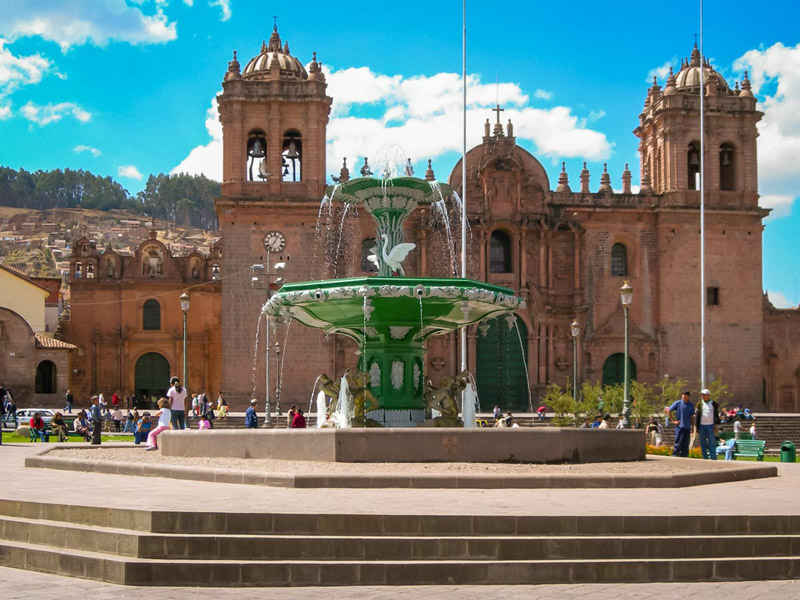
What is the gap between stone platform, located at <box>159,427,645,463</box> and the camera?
43.9 ft

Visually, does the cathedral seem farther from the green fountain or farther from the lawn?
the green fountain

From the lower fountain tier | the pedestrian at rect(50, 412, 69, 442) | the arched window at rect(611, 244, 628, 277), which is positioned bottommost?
the pedestrian at rect(50, 412, 69, 442)

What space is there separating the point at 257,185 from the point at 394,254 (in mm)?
22994

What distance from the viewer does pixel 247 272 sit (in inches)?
1570

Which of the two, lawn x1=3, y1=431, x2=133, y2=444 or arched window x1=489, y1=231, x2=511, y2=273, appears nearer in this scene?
lawn x1=3, y1=431, x2=133, y2=444

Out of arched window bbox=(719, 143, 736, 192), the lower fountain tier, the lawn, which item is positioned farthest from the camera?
arched window bbox=(719, 143, 736, 192)

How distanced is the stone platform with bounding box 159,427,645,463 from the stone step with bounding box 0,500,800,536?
391cm

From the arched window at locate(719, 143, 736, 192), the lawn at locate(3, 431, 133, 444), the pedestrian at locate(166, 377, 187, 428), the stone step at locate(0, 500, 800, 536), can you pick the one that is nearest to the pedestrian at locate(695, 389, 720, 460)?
the stone step at locate(0, 500, 800, 536)

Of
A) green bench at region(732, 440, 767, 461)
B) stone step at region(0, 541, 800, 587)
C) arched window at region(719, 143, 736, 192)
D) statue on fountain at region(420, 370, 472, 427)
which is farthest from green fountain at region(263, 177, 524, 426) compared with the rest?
arched window at region(719, 143, 736, 192)

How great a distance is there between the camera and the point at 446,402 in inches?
655

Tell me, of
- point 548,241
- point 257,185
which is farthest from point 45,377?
point 548,241

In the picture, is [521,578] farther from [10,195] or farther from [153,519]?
[10,195]

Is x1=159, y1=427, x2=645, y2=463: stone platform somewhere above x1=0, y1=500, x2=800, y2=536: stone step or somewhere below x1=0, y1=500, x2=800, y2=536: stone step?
above

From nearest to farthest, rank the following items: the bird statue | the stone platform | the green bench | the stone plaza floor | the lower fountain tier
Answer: the stone plaza floor → the stone platform → the lower fountain tier → the bird statue → the green bench
